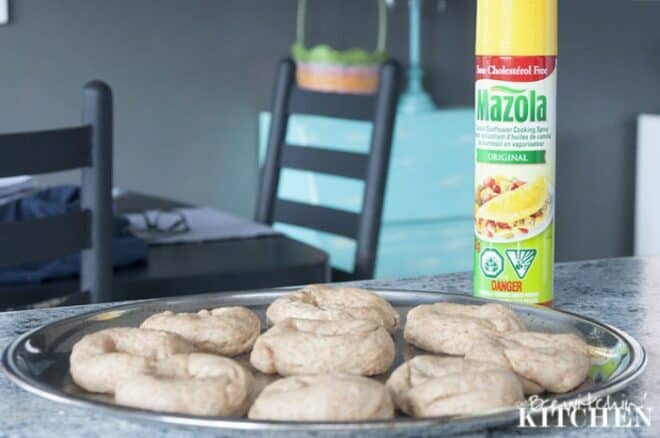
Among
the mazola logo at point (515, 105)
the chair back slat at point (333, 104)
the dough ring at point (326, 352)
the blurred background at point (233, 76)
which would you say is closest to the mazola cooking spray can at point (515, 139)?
the mazola logo at point (515, 105)

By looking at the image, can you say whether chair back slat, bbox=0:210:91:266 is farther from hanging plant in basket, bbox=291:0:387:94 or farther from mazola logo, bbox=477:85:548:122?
hanging plant in basket, bbox=291:0:387:94

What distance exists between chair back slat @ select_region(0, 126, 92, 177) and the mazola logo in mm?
709

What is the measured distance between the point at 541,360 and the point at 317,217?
159 centimetres

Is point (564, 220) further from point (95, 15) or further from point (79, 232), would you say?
point (79, 232)

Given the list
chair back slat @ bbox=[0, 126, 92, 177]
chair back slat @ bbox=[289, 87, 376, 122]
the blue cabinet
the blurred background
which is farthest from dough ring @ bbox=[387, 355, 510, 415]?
the blurred background

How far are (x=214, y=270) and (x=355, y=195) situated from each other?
1997 millimetres

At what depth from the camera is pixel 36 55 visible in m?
3.63

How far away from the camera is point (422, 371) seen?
66cm

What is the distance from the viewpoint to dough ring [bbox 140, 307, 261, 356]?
75 centimetres

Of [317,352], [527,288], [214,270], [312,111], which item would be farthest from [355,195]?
[317,352]

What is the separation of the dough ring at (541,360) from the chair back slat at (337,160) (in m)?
1.34

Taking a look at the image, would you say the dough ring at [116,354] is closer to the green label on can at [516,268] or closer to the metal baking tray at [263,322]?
the metal baking tray at [263,322]

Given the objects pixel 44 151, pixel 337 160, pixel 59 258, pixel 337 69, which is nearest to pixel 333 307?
pixel 44 151

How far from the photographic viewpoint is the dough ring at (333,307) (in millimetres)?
780
